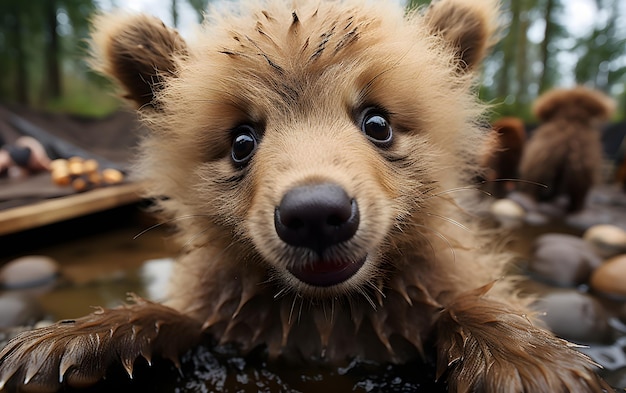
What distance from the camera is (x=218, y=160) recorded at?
65.5 inches

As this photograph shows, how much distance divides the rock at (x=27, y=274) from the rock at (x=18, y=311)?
0.46m

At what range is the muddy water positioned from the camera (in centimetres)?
153

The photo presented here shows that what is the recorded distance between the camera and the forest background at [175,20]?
8.38 metres

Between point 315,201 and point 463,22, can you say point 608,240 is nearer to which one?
point 463,22

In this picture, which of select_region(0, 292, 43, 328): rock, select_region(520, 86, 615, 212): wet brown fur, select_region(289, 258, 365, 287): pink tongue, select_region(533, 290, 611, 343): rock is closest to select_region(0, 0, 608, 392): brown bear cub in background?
select_region(289, 258, 365, 287): pink tongue

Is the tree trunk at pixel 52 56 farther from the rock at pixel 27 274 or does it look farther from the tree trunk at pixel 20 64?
the rock at pixel 27 274

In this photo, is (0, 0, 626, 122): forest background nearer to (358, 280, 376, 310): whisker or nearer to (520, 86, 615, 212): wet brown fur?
(520, 86, 615, 212): wet brown fur

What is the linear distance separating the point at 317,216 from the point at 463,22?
130 cm

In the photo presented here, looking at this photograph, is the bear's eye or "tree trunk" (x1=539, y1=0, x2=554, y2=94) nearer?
the bear's eye

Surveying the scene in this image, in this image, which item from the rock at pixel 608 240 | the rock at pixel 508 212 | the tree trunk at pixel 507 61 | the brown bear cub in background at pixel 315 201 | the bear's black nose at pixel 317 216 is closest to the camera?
the bear's black nose at pixel 317 216

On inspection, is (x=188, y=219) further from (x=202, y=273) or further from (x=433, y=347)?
(x=433, y=347)

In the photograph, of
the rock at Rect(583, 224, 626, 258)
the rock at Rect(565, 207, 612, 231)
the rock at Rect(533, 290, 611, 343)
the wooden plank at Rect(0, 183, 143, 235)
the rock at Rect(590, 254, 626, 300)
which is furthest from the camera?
the rock at Rect(565, 207, 612, 231)

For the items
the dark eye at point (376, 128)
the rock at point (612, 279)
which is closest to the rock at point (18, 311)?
the dark eye at point (376, 128)

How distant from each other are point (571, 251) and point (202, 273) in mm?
2429
